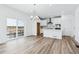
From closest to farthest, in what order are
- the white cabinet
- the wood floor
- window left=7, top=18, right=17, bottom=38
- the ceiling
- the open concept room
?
the wood floor, the ceiling, the open concept room, window left=7, top=18, right=17, bottom=38, the white cabinet

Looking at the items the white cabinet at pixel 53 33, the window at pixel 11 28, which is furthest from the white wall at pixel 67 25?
the window at pixel 11 28

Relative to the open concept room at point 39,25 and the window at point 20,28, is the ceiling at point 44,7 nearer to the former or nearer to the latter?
the open concept room at point 39,25

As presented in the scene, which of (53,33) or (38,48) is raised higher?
(53,33)

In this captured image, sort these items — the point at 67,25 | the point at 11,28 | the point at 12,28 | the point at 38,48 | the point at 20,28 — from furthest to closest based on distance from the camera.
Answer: the point at 67,25 < the point at 20,28 < the point at 12,28 < the point at 11,28 < the point at 38,48

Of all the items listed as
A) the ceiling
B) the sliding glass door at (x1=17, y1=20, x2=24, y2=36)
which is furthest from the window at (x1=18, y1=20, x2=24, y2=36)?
the ceiling

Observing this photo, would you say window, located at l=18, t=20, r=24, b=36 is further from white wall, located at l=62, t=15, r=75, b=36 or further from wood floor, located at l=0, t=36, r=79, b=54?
white wall, located at l=62, t=15, r=75, b=36

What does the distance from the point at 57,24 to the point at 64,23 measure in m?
0.81

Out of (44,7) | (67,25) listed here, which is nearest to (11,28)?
(44,7)

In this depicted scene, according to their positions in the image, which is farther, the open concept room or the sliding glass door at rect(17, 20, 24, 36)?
the sliding glass door at rect(17, 20, 24, 36)

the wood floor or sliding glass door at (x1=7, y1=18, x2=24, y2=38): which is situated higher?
sliding glass door at (x1=7, y1=18, x2=24, y2=38)

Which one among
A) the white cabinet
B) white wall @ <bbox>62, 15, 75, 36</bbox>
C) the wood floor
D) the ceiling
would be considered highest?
the ceiling

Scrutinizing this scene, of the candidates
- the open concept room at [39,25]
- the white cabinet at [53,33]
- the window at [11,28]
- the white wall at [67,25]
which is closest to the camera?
the open concept room at [39,25]

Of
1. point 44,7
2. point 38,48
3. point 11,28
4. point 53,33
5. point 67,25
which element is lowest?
point 38,48

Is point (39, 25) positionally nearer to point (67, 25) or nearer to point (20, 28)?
point (67, 25)
